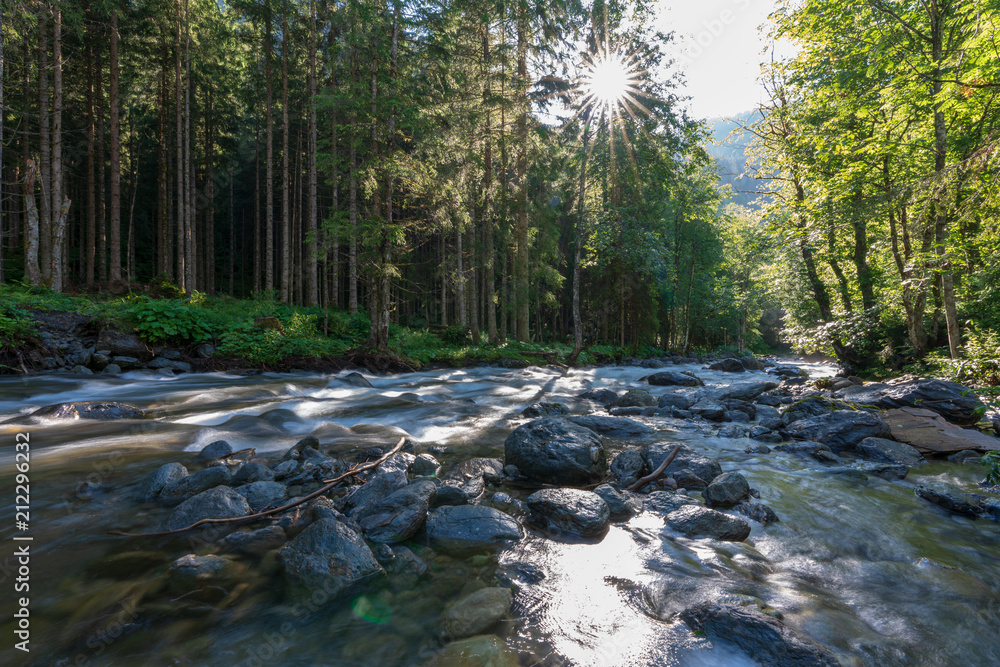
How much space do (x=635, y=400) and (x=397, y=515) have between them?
7.56 m

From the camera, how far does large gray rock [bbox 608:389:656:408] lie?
970 centimetres

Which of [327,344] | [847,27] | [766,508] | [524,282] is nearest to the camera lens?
[766,508]

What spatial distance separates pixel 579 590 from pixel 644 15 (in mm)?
24861

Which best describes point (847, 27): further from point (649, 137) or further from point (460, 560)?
point (460, 560)

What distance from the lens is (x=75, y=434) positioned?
548 cm

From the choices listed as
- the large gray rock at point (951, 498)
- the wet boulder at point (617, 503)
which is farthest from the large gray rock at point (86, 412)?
the large gray rock at point (951, 498)

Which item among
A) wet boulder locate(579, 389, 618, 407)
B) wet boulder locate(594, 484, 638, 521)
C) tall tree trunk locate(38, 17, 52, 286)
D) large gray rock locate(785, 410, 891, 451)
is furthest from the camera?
tall tree trunk locate(38, 17, 52, 286)

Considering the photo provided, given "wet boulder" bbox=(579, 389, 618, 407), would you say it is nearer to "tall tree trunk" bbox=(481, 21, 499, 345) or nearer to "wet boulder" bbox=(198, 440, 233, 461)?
"wet boulder" bbox=(198, 440, 233, 461)

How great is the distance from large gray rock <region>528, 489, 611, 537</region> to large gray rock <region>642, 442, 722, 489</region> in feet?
4.43

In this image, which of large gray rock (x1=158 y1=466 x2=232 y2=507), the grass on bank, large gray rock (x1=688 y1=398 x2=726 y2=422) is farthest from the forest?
large gray rock (x1=158 y1=466 x2=232 y2=507)

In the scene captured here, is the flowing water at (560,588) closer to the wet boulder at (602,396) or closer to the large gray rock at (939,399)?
the large gray rock at (939,399)

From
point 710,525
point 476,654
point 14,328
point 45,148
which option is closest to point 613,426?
point 710,525

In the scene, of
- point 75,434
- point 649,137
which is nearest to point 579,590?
point 75,434

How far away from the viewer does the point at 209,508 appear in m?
3.40
